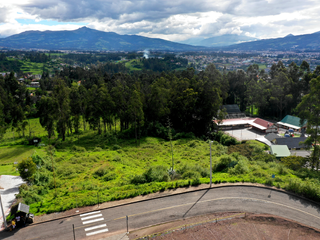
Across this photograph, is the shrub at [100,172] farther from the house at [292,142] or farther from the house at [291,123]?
the house at [291,123]

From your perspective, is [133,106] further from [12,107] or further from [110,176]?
[12,107]

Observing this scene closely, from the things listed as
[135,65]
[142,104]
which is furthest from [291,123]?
[135,65]

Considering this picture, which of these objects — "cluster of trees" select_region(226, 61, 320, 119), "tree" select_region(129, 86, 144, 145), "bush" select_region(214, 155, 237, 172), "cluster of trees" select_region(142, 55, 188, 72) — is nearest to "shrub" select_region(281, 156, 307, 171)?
"bush" select_region(214, 155, 237, 172)

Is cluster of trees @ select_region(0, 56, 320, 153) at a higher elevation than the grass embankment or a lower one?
higher

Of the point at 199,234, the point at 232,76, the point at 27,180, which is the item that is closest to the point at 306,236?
the point at 199,234

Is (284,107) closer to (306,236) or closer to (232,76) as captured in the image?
(232,76)

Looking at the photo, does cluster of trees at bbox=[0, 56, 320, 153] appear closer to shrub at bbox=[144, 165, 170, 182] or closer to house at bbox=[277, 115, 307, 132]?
house at bbox=[277, 115, 307, 132]
